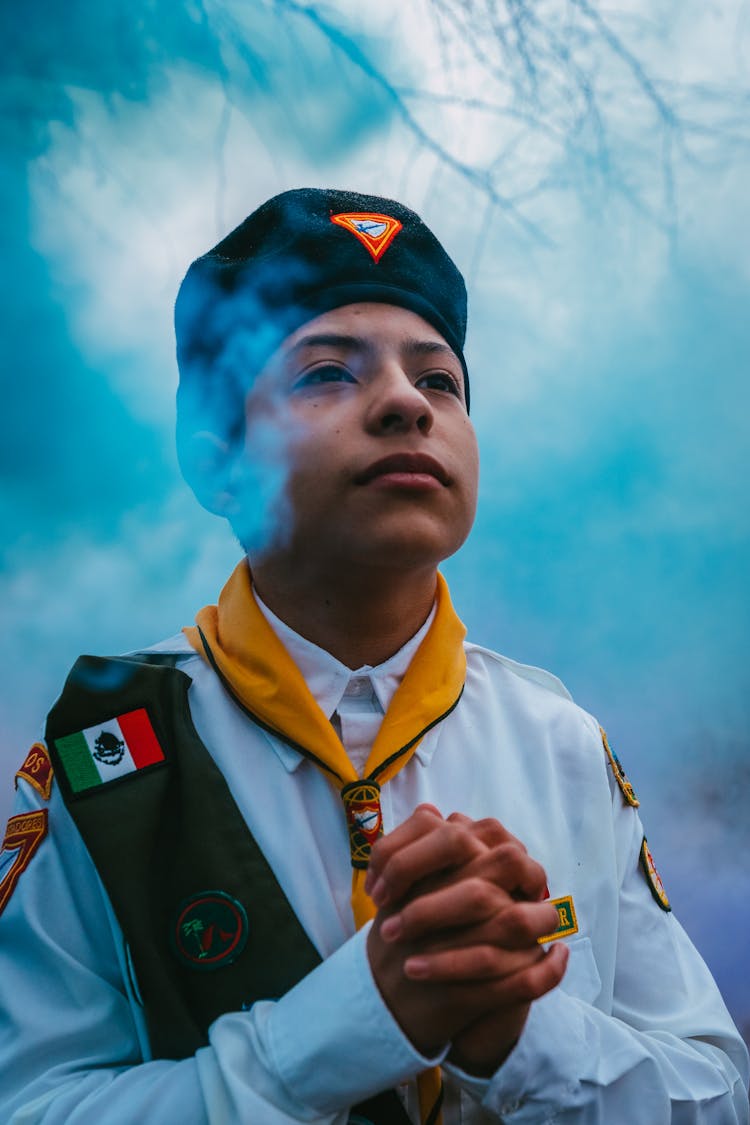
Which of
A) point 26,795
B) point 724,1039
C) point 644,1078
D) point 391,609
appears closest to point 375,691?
point 391,609

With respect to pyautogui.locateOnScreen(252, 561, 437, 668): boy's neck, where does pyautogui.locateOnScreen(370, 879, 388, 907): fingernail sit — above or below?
below

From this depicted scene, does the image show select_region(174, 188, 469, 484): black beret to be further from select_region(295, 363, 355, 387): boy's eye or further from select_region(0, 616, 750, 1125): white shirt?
select_region(0, 616, 750, 1125): white shirt

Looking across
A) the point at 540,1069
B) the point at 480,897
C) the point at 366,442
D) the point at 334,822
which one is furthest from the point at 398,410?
the point at 540,1069

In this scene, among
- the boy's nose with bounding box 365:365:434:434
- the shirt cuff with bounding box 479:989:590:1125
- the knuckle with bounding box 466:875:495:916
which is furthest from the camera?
the boy's nose with bounding box 365:365:434:434

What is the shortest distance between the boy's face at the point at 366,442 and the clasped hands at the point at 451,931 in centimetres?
56

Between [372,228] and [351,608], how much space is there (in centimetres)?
88

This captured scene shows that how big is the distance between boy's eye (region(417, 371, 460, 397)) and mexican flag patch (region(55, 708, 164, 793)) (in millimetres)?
866

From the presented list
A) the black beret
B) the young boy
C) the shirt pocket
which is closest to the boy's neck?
the young boy

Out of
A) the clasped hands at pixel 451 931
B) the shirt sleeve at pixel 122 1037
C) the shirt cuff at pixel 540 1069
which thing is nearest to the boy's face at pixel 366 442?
the clasped hands at pixel 451 931

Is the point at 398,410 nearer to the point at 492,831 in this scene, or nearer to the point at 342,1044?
the point at 492,831

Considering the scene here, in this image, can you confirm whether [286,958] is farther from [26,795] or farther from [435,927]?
[26,795]

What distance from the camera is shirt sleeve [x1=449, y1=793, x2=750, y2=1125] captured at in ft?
4.02

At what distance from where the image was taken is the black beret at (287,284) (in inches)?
70.4

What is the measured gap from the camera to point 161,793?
57.4 inches
